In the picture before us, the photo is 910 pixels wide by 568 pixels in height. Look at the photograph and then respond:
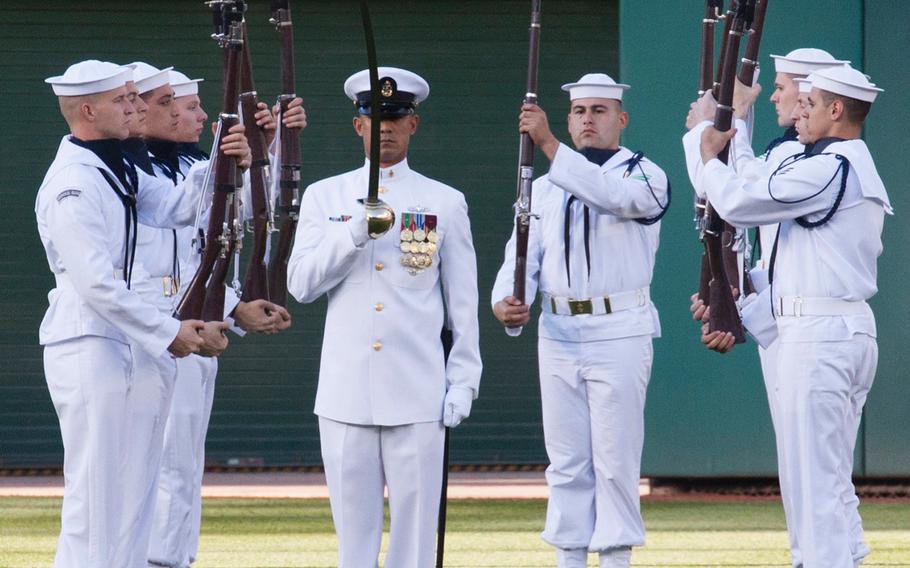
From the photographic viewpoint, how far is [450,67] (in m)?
10.9

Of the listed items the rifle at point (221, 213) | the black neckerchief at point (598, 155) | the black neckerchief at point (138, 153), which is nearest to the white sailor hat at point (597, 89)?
the black neckerchief at point (598, 155)

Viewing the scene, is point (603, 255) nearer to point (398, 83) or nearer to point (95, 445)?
point (398, 83)

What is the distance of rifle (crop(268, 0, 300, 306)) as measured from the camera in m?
5.36

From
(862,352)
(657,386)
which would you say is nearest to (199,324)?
(862,352)

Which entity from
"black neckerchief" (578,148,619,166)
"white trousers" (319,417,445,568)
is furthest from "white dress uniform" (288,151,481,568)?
"black neckerchief" (578,148,619,166)

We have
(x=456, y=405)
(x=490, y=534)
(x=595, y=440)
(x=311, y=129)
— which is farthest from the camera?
(x=311, y=129)

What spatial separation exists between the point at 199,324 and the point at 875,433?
5774 millimetres

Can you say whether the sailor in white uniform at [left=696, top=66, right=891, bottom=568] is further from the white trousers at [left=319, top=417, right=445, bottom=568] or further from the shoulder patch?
the shoulder patch

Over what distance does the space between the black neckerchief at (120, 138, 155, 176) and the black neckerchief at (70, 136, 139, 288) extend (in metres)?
0.41

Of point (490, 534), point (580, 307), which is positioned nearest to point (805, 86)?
point (580, 307)

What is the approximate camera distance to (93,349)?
5281 mm

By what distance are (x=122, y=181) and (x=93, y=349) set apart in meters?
0.60

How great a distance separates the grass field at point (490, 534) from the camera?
7.69 m

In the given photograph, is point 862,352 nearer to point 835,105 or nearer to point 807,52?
point 835,105
